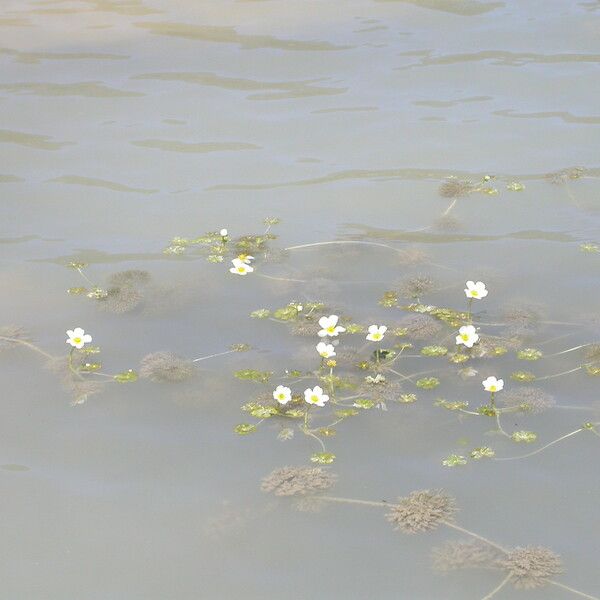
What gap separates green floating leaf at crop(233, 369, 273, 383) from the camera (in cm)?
351

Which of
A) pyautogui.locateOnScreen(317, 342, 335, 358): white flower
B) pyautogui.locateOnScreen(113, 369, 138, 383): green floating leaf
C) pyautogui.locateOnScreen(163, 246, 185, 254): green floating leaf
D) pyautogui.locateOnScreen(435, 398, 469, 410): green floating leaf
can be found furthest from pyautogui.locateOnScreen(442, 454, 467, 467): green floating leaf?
pyautogui.locateOnScreen(163, 246, 185, 254): green floating leaf

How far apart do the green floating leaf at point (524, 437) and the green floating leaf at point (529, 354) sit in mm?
404

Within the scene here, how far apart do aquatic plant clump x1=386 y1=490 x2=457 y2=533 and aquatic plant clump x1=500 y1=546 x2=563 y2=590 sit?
9.2 inches

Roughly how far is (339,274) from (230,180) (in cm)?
100

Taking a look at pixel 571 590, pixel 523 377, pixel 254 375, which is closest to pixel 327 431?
pixel 254 375

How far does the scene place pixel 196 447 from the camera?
128 inches

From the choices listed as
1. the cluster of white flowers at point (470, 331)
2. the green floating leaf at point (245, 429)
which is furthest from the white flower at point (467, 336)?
the green floating leaf at point (245, 429)

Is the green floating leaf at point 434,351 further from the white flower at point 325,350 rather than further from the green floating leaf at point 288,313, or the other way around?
the green floating leaf at point 288,313

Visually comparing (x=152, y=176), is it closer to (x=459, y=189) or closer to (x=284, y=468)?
(x=459, y=189)

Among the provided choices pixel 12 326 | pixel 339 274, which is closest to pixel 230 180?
pixel 339 274

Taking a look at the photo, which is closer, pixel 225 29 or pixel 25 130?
pixel 25 130

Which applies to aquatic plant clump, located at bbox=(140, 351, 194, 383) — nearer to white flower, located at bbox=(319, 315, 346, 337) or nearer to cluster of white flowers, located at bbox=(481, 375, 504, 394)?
white flower, located at bbox=(319, 315, 346, 337)

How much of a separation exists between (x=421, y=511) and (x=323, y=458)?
37 centimetres

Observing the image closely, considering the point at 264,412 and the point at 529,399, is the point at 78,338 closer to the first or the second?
the point at 264,412
